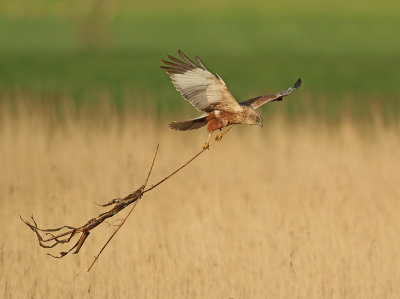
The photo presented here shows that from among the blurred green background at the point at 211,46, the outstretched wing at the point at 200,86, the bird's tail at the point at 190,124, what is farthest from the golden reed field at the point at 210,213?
the blurred green background at the point at 211,46

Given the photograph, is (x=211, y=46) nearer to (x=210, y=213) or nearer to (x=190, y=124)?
(x=210, y=213)

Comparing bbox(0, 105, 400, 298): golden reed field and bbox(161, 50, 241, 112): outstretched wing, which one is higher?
bbox(161, 50, 241, 112): outstretched wing

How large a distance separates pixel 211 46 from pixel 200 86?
95.1ft

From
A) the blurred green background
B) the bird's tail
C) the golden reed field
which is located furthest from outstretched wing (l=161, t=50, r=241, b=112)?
the blurred green background

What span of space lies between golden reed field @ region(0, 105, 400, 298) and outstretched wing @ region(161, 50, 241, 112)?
1.42 metres

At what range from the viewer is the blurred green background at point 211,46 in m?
20.0

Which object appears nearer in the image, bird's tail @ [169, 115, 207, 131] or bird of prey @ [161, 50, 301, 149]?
bird of prey @ [161, 50, 301, 149]

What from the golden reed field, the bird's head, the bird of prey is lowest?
the golden reed field

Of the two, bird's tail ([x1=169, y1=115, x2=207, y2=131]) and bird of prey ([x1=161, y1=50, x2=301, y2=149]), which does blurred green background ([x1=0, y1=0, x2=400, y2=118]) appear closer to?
bird's tail ([x1=169, y1=115, x2=207, y2=131])

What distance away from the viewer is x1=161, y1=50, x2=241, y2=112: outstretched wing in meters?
5.44

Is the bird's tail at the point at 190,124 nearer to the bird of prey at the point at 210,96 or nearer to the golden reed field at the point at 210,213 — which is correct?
the bird of prey at the point at 210,96

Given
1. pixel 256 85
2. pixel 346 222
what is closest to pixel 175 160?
pixel 346 222

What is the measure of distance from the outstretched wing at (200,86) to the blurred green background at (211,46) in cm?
1173

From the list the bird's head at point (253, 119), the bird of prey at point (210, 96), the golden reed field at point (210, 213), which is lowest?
the golden reed field at point (210, 213)
